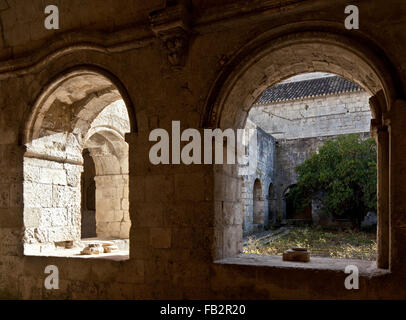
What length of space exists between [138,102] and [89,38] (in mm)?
912

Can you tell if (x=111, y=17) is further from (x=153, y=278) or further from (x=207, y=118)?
(x=153, y=278)

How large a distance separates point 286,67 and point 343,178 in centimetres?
982

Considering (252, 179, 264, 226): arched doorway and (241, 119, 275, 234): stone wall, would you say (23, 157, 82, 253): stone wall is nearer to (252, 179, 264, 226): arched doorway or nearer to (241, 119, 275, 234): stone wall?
(241, 119, 275, 234): stone wall

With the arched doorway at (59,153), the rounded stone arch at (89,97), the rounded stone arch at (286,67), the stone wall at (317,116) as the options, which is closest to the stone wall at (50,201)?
the arched doorway at (59,153)

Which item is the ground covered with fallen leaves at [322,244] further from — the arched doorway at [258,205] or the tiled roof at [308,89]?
the tiled roof at [308,89]

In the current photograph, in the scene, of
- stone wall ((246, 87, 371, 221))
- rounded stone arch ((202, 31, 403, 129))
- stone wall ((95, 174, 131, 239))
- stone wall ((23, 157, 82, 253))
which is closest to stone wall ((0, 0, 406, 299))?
rounded stone arch ((202, 31, 403, 129))

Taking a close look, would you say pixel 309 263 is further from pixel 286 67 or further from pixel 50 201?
pixel 50 201

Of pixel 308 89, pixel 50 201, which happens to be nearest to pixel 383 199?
pixel 50 201

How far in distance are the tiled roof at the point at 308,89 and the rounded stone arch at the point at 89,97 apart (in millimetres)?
14914

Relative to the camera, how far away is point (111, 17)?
3717 mm

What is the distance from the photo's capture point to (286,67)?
3.46m

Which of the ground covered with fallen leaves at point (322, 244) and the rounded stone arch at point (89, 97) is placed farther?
the ground covered with fallen leaves at point (322, 244)

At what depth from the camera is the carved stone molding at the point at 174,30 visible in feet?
10.5

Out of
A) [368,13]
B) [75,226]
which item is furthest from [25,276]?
[368,13]
